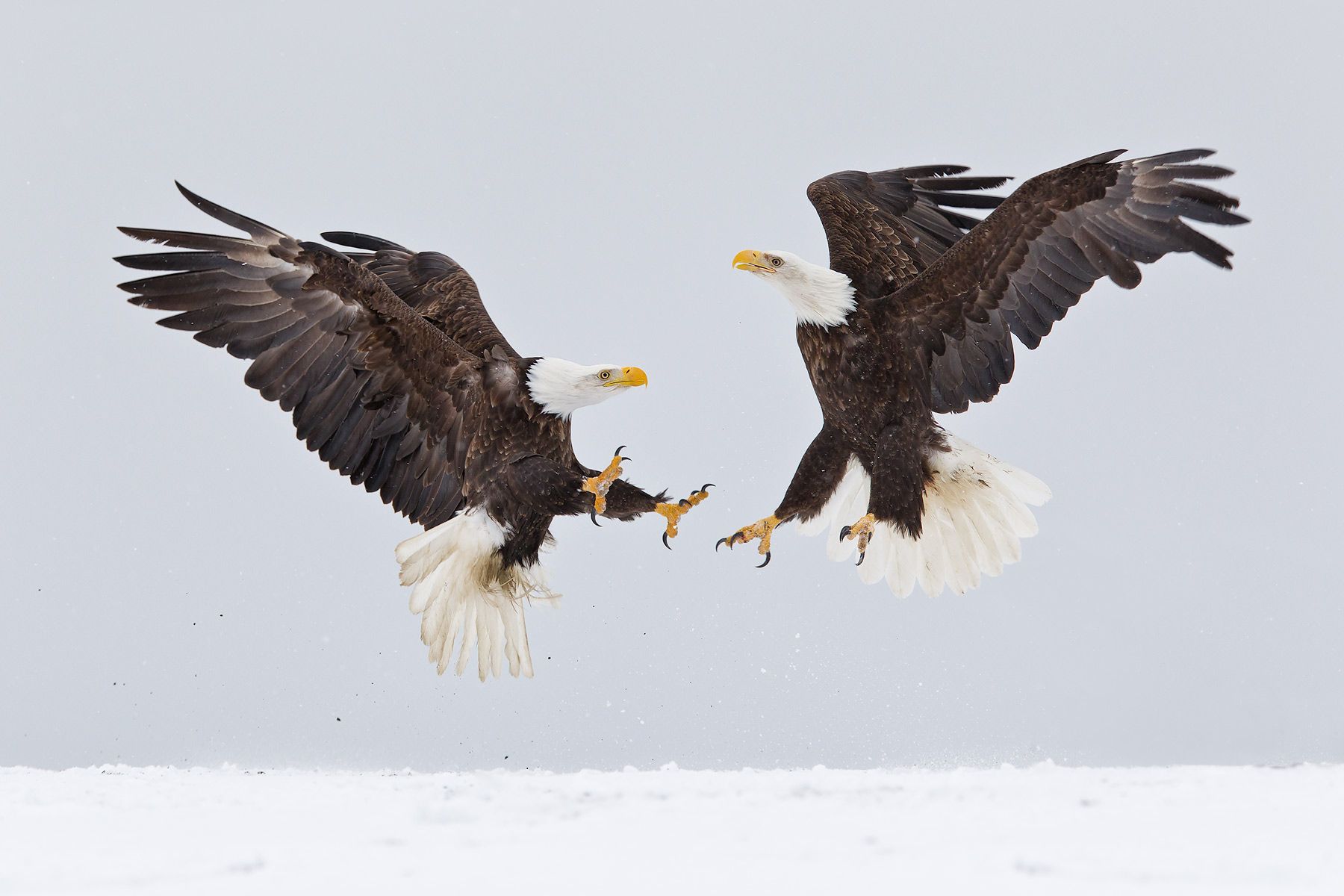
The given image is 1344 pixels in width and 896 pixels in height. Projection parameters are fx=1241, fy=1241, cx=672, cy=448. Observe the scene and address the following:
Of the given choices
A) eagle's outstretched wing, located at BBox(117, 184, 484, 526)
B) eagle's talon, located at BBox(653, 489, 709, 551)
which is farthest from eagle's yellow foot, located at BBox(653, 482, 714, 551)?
eagle's outstretched wing, located at BBox(117, 184, 484, 526)

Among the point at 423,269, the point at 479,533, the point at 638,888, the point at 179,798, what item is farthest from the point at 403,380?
the point at 638,888

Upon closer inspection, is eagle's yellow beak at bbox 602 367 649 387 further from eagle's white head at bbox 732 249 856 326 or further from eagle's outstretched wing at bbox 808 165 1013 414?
eagle's outstretched wing at bbox 808 165 1013 414

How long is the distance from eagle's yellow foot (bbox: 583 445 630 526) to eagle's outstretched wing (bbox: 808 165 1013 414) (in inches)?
44.3

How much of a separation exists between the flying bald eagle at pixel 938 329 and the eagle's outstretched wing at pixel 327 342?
1196 millimetres

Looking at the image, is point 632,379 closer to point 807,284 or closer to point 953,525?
point 807,284

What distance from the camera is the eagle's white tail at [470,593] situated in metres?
4.64

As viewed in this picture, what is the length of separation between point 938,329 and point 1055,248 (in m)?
0.51

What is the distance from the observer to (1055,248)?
4426mm

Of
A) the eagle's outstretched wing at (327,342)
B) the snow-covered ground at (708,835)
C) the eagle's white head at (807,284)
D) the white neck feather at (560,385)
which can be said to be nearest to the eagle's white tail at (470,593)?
the eagle's outstretched wing at (327,342)

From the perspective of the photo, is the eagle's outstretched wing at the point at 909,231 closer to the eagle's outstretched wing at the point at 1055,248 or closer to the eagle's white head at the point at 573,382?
the eagle's outstretched wing at the point at 1055,248

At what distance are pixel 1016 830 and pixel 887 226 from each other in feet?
9.56

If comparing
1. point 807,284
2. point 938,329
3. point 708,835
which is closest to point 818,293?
point 807,284

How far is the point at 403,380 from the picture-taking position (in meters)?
4.56

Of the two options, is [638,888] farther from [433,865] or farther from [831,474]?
[831,474]
